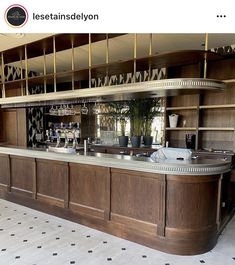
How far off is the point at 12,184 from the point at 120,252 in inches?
103

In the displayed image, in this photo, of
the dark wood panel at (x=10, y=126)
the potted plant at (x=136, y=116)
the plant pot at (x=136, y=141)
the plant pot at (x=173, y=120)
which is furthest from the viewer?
the dark wood panel at (x=10, y=126)

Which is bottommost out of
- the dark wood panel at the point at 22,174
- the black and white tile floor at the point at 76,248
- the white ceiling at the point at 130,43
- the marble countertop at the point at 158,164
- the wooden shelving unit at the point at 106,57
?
the black and white tile floor at the point at 76,248

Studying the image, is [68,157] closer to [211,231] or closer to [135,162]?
[135,162]

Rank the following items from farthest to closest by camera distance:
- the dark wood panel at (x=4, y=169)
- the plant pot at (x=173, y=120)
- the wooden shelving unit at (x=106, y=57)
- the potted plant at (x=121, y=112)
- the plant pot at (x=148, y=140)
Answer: the potted plant at (x=121, y=112) → the plant pot at (x=148, y=140) → the plant pot at (x=173, y=120) → the dark wood panel at (x=4, y=169) → the wooden shelving unit at (x=106, y=57)

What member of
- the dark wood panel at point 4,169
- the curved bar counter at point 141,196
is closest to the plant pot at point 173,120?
the curved bar counter at point 141,196

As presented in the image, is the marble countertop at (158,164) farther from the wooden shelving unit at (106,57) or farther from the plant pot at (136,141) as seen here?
the plant pot at (136,141)

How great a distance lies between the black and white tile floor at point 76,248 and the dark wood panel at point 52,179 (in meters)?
0.43

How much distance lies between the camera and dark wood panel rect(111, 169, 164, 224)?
273 centimetres

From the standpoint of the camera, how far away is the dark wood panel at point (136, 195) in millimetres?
2729

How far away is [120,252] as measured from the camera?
266cm

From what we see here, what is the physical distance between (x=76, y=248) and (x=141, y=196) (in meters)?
0.96

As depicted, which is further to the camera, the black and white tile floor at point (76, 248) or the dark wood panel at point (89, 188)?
the dark wood panel at point (89, 188)

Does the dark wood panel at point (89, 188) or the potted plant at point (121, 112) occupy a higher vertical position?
the potted plant at point (121, 112)
